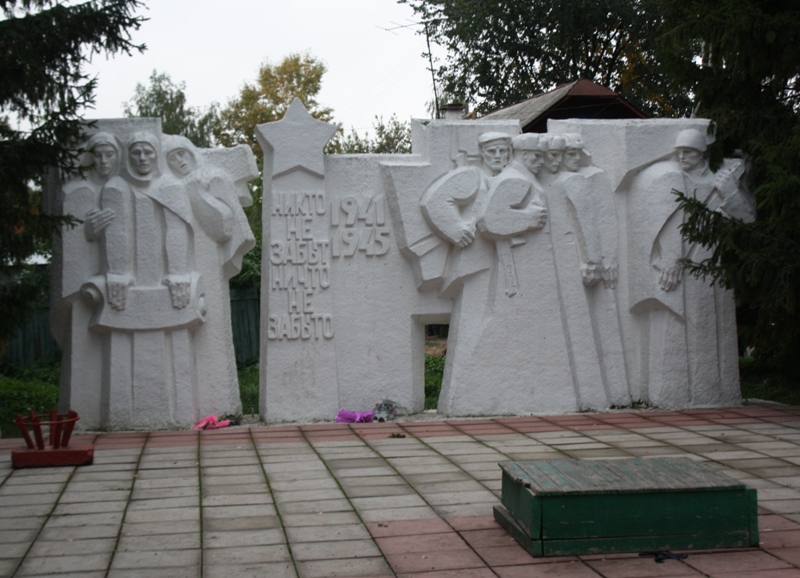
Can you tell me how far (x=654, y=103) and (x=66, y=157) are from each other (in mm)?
17255

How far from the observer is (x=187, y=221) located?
28.3ft

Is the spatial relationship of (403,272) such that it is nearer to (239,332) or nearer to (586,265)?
(586,265)

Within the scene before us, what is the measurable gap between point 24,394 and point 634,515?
8.94 meters

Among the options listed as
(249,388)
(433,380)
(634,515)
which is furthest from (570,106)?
(634,515)

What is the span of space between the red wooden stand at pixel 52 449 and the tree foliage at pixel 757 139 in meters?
5.40

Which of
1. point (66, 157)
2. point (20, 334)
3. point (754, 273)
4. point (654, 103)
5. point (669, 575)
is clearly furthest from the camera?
point (654, 103)

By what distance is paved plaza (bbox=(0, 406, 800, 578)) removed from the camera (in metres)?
4.58

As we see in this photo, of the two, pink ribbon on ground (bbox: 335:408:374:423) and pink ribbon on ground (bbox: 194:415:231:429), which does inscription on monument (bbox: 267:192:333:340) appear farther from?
pink ribbon on ground (bbox: 194:415:231:429)

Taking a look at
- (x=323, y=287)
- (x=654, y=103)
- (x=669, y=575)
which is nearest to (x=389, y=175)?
(x=323, y=287)

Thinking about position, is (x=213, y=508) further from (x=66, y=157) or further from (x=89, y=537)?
(x=66, y=157)

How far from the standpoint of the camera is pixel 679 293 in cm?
929

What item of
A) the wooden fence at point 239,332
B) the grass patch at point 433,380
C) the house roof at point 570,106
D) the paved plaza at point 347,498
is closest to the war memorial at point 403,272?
the paved plaza at point 347,498

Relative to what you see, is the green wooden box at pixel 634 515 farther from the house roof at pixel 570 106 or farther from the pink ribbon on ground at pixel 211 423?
Answer: the house roof at pixel 570 106

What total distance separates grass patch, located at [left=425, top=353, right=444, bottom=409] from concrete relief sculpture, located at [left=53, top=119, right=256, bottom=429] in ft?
11.9
